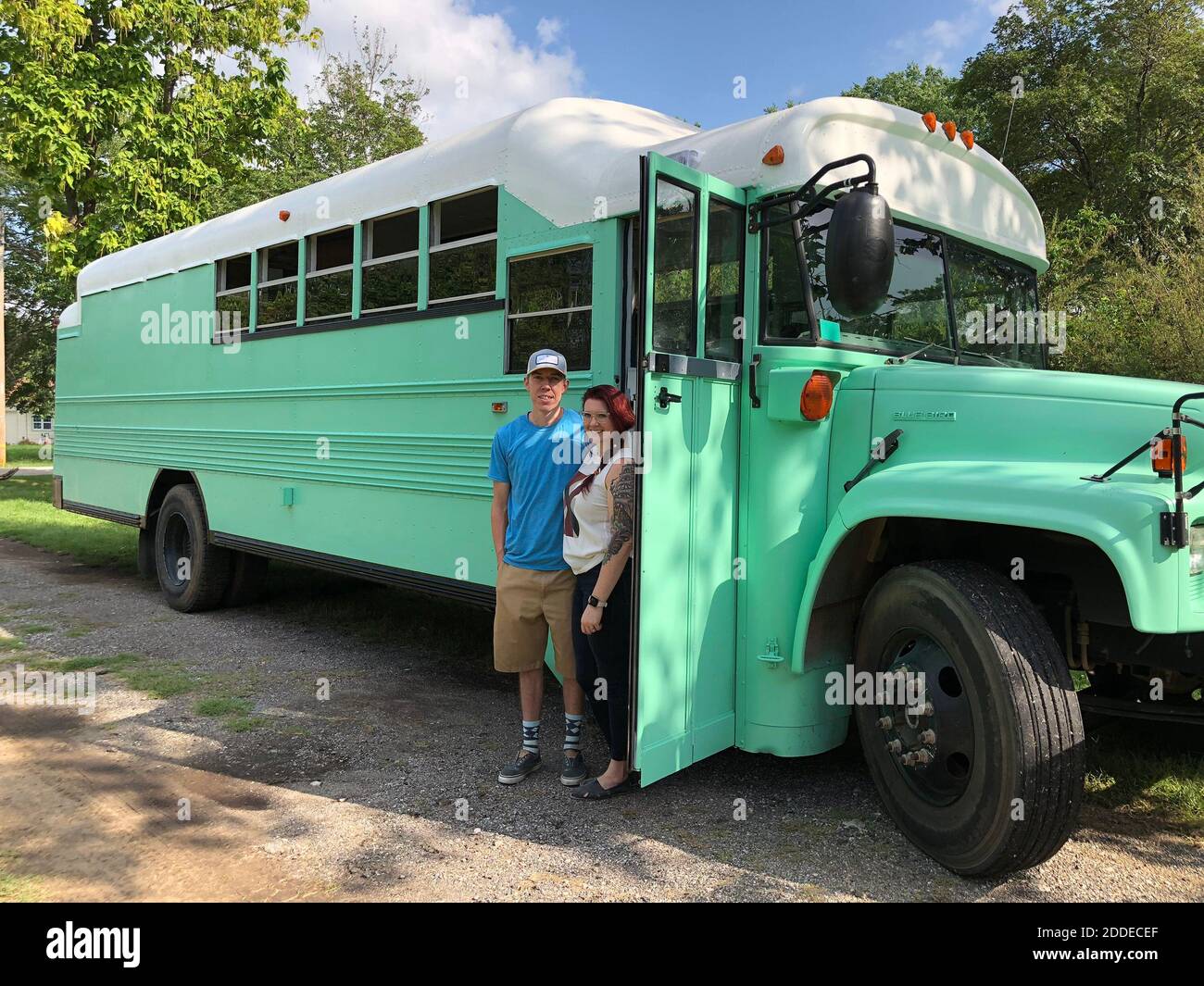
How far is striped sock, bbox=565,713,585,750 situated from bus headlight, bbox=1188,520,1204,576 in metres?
2.34

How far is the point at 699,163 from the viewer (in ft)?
12.2

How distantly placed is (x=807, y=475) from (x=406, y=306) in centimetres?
254

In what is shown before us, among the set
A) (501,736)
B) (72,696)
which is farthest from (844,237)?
(72,696)

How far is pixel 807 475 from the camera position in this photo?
11.5 feet

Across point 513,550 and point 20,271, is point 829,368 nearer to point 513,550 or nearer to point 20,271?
point 513,550

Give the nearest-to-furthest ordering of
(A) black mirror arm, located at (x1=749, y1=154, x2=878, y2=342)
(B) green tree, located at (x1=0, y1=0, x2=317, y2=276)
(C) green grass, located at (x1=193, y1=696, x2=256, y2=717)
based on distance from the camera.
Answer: (A) black mirror arm, located at (x1=749, y1=154, x2=878, y2=342) → (C) green grass, located at (x1=193, y1=696, x2=256, y2=717) → (B) green tree, located at (x1=0, y1=0, x2=317, y2=276)

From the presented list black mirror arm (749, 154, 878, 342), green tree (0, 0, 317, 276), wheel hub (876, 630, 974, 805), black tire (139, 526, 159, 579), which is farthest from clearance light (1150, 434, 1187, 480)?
green tree (0, 0, 317, 276)

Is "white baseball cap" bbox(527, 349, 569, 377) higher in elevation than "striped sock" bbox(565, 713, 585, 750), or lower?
higher

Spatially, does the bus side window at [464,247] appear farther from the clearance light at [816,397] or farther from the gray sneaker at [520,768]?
the gray sneaker at [520,768]

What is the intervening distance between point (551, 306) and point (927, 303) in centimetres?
162

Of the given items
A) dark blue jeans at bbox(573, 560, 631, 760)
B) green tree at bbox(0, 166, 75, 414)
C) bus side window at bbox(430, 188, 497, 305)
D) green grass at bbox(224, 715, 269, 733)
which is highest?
green tree at bbox(0, 166, 75, 414)

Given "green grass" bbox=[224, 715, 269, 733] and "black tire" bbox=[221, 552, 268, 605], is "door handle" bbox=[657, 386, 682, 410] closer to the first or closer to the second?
"green grass" bbox=[224, 715, 269, 733]

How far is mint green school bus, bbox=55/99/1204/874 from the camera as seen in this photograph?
2852 millimetres

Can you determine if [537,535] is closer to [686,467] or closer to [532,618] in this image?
[532,618]
